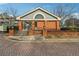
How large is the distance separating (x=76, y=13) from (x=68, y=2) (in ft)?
1.94

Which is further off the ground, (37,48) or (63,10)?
(63,10)

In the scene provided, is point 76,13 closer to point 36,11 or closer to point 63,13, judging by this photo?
point 63,13

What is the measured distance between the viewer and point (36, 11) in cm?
1219

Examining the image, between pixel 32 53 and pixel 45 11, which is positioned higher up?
pixel 45 11

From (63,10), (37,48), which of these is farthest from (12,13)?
(63,10)

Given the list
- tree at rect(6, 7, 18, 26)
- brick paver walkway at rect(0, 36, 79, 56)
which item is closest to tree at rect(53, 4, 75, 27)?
brick paver walkway at rect(0, 36, 79, 56)

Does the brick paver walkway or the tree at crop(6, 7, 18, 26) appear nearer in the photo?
the brick paver walkway

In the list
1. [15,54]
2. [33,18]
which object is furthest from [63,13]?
[15,54]

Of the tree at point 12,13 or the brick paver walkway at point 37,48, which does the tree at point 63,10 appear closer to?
the brick paver walkway at point 37,48

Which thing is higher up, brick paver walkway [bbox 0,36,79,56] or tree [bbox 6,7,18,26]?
tree [bbox 6,7,18,26]

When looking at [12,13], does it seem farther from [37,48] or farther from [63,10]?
[63,10]

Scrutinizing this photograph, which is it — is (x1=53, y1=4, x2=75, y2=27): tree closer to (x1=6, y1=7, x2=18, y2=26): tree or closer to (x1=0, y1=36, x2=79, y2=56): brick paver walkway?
(x1=0, y1=36, x2=79, y2=56): brick paver walkway

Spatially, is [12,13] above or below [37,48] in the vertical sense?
above

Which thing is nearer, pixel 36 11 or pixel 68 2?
pixel 68 2
